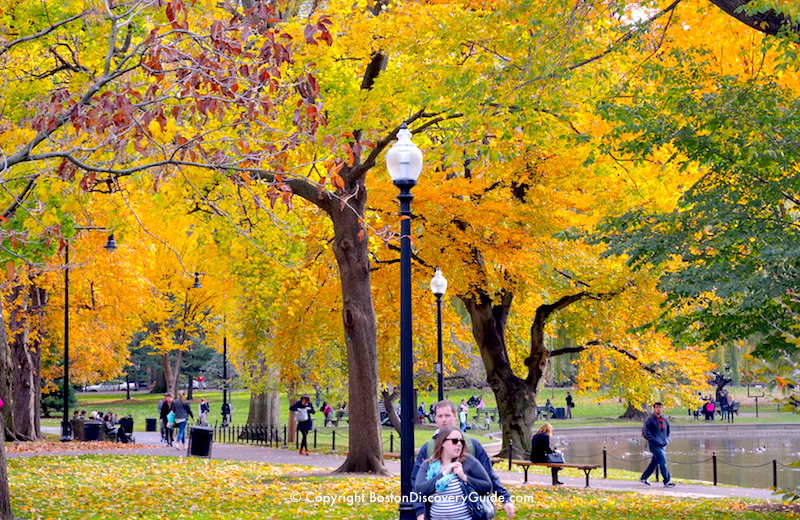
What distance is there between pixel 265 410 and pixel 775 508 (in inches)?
1129

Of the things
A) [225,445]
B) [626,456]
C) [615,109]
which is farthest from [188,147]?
[626,456]

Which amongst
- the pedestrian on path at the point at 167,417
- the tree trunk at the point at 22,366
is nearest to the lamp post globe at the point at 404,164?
the pedestrian on path at the point at 167,417

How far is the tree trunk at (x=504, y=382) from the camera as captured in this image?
28344 millimetres

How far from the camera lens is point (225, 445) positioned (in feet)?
109

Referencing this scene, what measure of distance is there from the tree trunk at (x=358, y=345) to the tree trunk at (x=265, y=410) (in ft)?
67.1

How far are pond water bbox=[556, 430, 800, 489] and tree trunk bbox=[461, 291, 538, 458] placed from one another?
3530 mm

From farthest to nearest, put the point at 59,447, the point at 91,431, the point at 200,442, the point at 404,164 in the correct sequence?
the point at 91,431 < the point at 59,447 < the point at 200,442 < the point at 404,164

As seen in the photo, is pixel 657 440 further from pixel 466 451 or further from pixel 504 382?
pixel 466 451

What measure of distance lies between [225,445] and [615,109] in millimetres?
22103

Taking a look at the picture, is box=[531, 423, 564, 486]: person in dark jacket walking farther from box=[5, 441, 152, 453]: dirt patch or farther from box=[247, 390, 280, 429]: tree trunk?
box=[247, 390, 280, 429]: tree trunk

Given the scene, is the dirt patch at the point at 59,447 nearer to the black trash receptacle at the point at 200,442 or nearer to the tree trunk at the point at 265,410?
the black trash receptacle at the point at 200,442

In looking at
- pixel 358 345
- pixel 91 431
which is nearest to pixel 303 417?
pixel 358 345

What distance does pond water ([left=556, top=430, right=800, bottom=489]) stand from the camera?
28109 mm

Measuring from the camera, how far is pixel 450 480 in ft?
23.1
